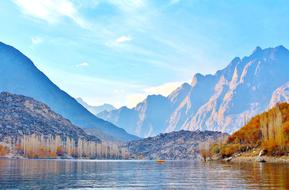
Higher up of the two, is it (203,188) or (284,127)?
(284,127)

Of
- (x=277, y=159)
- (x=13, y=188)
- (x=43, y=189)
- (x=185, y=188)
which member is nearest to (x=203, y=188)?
(x=185, y=188)

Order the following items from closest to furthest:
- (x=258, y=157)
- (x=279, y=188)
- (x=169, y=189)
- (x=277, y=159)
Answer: (x=279, y=188), (x=169, y=189), (x=277, y=159), (x=258, y=157)

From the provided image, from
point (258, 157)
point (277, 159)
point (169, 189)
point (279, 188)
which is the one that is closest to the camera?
point (279, 188)

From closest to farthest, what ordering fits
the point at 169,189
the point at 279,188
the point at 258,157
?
the point at 279,188 < the point at 169,189 < the point at 258,157

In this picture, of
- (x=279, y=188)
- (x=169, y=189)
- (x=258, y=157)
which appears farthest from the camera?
(x=258, y=157)

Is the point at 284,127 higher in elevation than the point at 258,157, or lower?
higher

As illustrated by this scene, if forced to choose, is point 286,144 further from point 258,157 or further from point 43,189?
point 43,189

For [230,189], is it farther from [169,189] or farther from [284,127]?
[284,127]

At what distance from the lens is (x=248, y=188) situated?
58.4m

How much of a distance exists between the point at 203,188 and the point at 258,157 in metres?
141

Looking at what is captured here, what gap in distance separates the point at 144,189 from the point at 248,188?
47.4 feet

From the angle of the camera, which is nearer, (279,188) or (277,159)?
(279,188)

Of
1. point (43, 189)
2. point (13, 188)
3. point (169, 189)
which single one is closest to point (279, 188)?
point (169, 189)

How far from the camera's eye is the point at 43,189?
192 ft
